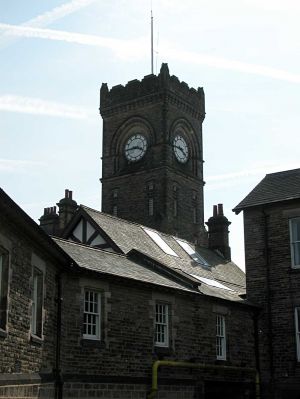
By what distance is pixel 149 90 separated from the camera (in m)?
56.8

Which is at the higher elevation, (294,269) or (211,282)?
(294,269)

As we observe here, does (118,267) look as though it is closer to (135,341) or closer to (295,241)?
(135,341)

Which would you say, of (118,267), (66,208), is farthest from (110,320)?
(66,208)

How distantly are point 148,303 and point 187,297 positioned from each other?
204 cm

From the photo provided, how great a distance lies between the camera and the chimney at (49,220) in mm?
45938

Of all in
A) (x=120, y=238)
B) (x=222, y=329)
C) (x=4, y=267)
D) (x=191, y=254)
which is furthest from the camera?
(x=191, y=254)

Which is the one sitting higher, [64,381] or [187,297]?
[187,297]

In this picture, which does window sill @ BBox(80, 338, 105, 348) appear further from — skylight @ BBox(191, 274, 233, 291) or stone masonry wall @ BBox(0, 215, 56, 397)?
skylight @ BBox(191, 274, 233, 291)

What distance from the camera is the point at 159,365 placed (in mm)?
20516

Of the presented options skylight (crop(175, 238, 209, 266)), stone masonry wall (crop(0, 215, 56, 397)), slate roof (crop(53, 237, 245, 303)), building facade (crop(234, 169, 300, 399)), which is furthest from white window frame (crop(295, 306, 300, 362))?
stone masonry wall (crop(0, 215, 56, 397))

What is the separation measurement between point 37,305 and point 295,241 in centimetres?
1226

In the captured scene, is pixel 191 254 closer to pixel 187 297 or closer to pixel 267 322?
pixel 267 322

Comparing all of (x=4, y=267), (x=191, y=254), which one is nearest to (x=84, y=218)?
(x=191, y=254)

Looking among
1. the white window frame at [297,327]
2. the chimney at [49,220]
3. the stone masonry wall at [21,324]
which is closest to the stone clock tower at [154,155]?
the chimney at [49,220]
